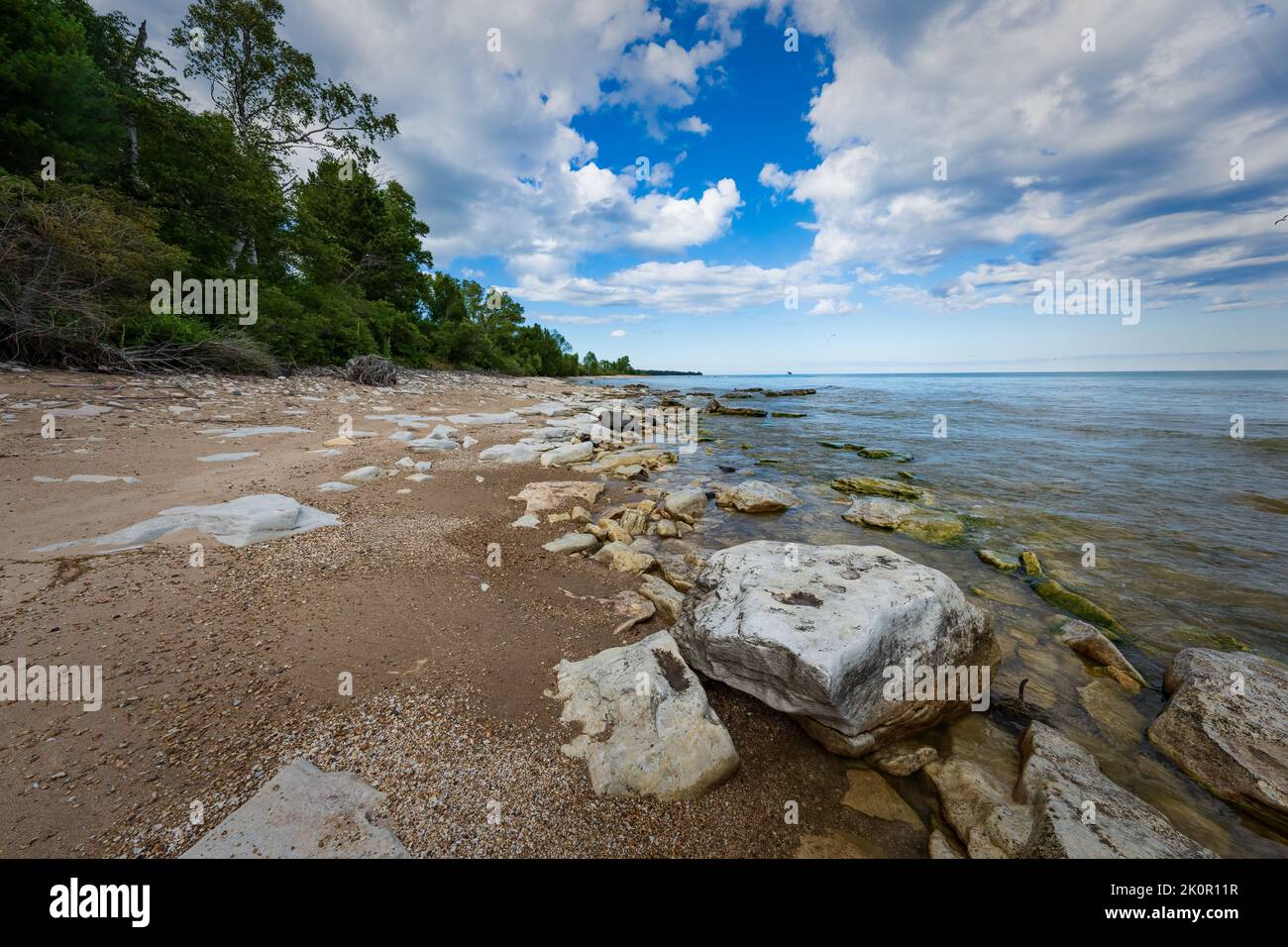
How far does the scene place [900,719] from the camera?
3258mm

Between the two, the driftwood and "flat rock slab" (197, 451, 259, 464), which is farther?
the driftwood

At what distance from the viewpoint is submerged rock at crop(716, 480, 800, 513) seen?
8.59m

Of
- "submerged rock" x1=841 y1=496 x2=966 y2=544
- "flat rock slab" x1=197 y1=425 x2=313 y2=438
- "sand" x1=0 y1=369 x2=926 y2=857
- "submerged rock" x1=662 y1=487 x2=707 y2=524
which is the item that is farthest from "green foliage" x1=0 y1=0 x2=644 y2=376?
"submerged rock" x1=841 y1=496 x2=966 y2=544

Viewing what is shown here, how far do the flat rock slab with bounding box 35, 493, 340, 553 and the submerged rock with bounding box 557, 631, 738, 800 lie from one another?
4.27 meters

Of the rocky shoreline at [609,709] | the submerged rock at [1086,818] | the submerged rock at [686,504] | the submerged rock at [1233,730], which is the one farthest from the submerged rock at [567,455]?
the submerged rock at [1233,730]

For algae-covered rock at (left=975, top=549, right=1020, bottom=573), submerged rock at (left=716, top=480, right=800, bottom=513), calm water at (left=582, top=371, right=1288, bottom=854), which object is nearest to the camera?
calm water at (left=582, top=371, right=1288, bottom=854)

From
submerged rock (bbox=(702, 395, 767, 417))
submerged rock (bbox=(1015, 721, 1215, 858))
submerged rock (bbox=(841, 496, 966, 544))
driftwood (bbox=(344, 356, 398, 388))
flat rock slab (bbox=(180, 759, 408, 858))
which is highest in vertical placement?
driftwood (bbox=(344, 356, 398, 388))

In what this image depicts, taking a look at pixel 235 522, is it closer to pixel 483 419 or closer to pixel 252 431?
pixel 252 431

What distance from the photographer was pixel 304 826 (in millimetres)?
2070

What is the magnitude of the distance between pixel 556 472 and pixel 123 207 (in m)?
17.6

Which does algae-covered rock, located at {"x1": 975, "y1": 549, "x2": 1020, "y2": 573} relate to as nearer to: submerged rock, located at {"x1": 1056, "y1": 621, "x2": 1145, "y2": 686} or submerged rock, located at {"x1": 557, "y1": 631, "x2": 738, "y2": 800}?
submerged rock, located at {"x1": 1056, "y1": 621, "x2": 1145, "y2": 686}

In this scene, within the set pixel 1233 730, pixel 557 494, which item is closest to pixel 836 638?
pixel 1233 730
